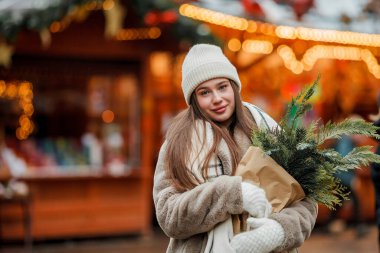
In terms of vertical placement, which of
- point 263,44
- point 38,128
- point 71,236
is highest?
point 263,44

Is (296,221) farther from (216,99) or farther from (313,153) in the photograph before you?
(216,99)

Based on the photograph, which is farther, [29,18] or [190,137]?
[29,18]

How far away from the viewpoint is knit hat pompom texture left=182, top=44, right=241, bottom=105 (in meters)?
3.04

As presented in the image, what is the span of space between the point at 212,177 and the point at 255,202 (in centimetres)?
27

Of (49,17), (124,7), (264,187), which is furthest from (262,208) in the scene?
(124,7)

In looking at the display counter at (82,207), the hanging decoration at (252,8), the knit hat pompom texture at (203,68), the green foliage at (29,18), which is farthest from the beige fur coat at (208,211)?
the hanging decoration at (252,8)

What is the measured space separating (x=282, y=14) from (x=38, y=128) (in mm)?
4173

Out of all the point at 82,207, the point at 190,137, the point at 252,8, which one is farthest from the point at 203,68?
the point at 82,207

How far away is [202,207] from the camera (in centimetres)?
278

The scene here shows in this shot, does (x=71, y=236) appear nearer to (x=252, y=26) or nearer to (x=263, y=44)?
(x=252, y=26)

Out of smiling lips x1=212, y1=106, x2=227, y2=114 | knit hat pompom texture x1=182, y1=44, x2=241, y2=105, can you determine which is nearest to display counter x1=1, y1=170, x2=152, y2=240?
knit hat pompom texture x1=182, y1=44, x2=241, y2=105

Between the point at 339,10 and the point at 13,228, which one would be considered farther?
the point at 339,10

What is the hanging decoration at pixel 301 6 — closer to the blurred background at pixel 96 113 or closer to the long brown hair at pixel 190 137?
the blurred background at pixel 96 113

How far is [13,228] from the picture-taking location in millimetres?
8883
